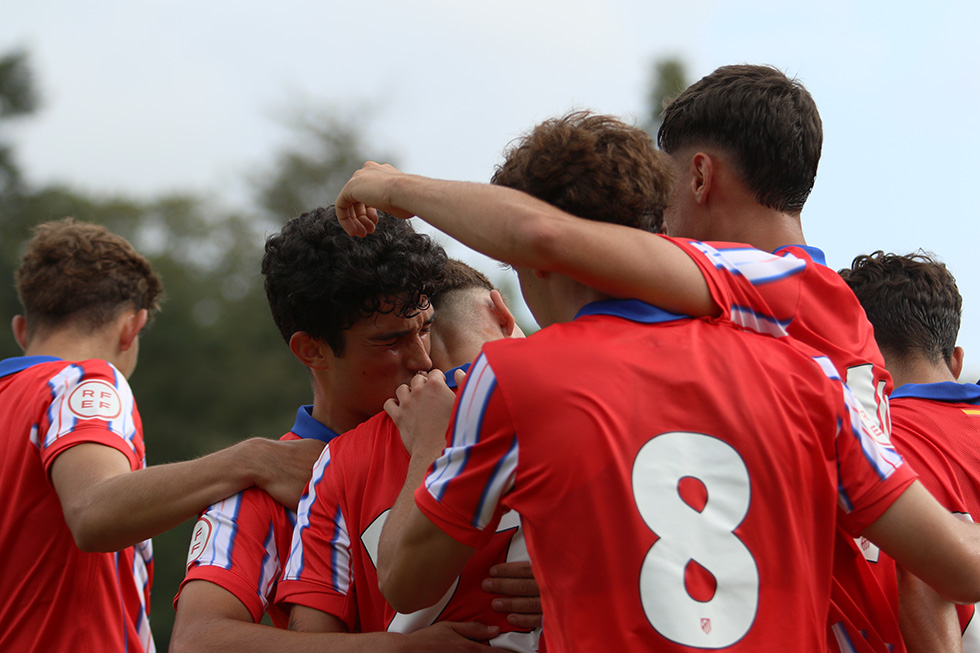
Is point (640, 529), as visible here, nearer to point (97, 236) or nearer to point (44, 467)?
point (44, 467)

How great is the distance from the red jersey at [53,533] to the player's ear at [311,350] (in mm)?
884

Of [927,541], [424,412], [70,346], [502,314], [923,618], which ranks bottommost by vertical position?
[923,618]

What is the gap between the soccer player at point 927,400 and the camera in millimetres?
2201

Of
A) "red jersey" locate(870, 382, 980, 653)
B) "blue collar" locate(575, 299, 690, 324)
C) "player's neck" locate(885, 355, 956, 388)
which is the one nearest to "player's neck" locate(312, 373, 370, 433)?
"blue collar" locate(575, 299, 690, 324)

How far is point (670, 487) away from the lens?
176 cm

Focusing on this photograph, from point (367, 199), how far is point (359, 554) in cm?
92

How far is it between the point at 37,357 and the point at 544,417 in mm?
2986

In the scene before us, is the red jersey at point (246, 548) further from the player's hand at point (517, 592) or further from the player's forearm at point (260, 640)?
the player's hand at point (517, 592)

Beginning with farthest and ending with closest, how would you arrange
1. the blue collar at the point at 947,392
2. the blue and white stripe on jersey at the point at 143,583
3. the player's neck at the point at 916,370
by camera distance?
1. the blue and white stripe on jersey at the point at 143,583
2. the player's neck at the point at 916,370
3. the blue collar at the point at 947,392

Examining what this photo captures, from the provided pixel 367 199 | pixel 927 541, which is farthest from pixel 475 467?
pixel 927 541

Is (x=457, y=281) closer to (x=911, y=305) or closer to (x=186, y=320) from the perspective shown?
(x=911, y=305)

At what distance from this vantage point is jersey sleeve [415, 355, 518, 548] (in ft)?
5.91

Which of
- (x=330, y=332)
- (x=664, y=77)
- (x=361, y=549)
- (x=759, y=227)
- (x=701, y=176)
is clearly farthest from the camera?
(x=664, y=77)

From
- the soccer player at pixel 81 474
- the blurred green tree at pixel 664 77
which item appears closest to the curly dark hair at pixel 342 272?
the soccer player at pixel 81 474
